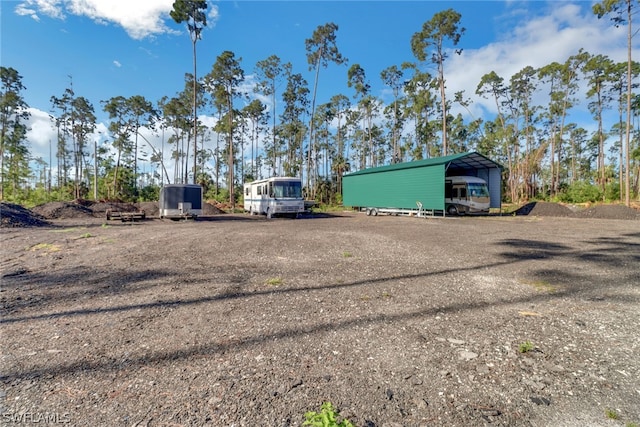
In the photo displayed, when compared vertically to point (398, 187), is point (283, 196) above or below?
below

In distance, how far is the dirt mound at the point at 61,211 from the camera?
65.1ft

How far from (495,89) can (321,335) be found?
4746cm

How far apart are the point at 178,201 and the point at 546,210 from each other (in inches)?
985

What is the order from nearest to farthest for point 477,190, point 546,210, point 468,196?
point 468,196
point 477,190
point 546,210

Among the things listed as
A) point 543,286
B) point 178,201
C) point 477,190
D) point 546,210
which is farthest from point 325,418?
point 546,210

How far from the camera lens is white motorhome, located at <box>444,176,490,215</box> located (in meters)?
20.4

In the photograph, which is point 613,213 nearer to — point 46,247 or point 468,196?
point 468,196

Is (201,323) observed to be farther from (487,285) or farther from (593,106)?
(593,106)

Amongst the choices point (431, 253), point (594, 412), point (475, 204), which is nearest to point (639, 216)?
point (475, 204)

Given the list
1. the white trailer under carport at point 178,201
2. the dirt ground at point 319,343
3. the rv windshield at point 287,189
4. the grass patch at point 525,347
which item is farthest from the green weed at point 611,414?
the rv windshield at point 287,189

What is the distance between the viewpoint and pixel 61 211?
20297 mm

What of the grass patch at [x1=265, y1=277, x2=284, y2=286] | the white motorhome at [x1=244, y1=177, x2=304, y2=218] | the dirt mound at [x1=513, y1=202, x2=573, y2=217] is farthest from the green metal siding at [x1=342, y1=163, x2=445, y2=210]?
the grass patch at [x1=265, y1=277, x2=284, y2=286]

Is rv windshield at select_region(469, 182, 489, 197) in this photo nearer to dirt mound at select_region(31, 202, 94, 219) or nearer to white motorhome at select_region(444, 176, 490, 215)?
white motorhome at select_region(444, 176, 490, 215)

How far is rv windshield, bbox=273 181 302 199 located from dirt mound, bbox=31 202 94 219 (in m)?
13.9
